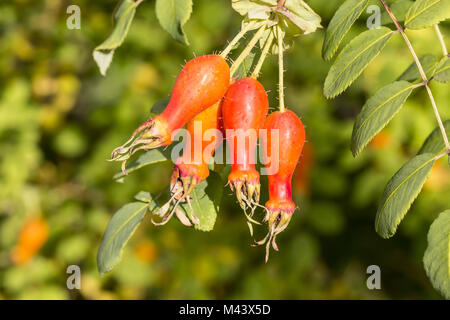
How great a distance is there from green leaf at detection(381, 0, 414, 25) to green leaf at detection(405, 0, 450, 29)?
0.19 meters

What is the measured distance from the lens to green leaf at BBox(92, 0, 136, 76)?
1496 millimetres

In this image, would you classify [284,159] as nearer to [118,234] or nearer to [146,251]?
[118,234]

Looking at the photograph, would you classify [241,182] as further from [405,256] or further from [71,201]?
[405,256]

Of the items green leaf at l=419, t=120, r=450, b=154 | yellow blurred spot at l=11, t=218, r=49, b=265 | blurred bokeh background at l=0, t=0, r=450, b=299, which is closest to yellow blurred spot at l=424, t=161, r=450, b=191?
blurred bokeh background at l=0, t=0, r=450, b=299

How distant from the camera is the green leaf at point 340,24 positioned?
55.6 inches

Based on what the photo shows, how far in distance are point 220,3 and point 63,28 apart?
3.89ft

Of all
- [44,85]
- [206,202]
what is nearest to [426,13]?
[206,202]

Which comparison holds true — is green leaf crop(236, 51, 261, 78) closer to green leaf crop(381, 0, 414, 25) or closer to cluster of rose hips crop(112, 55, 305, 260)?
cluster of rose hips crop(112, 55, 305, 260)

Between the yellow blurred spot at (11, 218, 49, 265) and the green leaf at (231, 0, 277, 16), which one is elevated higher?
the green leaf at (231, 0, 277, 16)

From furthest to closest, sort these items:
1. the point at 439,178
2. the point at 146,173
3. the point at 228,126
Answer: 1. the point at 146,173
2. the point at 439,178
3. the point at 228,126

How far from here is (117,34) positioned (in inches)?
60.1

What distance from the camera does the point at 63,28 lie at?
380 centimetres

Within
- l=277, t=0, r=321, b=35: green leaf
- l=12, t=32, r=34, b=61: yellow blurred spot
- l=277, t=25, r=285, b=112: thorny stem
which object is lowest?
l=277, t=25, r=285, b=112: thorny stem

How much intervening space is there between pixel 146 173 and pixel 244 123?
7.49ft
